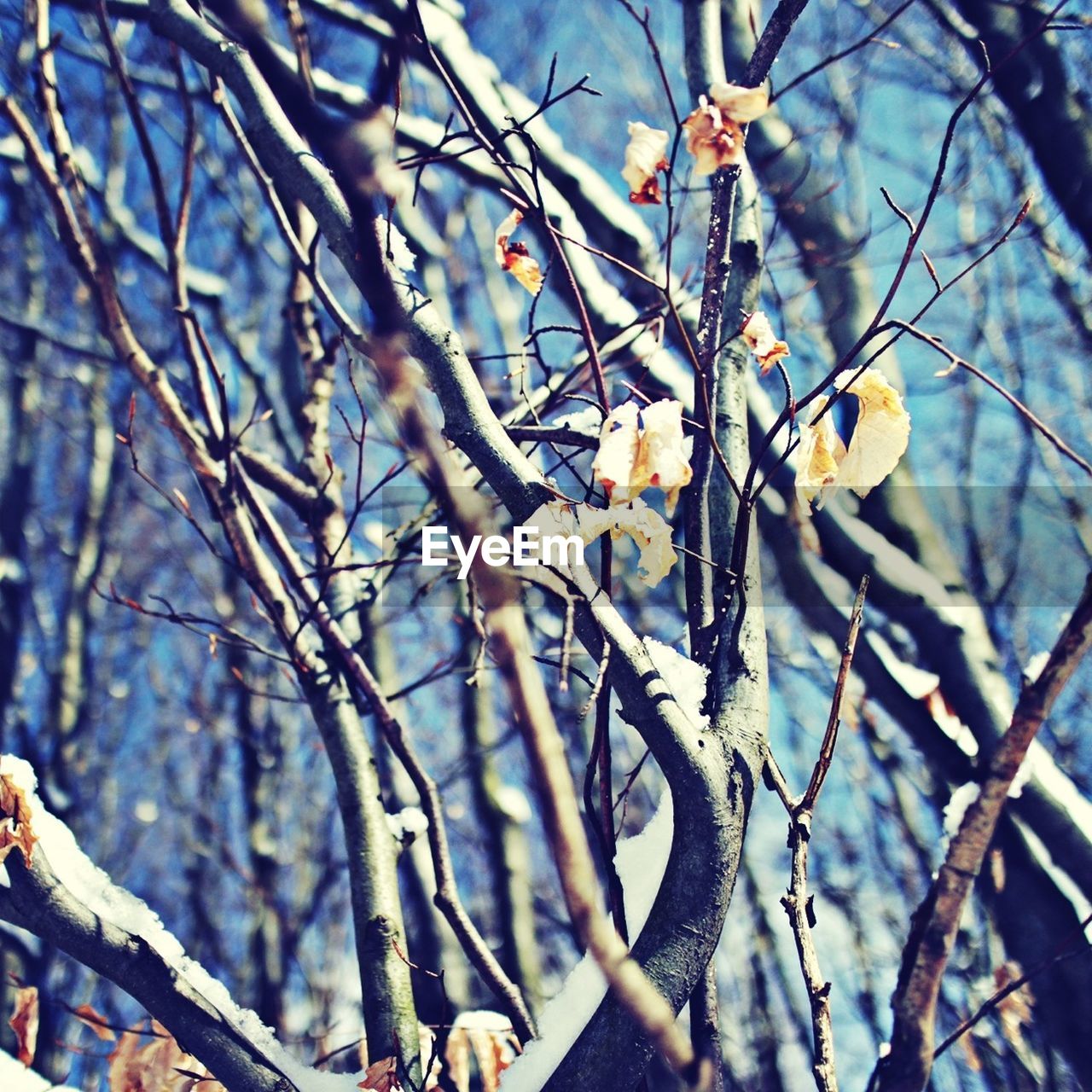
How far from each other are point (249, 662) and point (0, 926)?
2193 mm

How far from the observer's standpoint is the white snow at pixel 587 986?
1.06m

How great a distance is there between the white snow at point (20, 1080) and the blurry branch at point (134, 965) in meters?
0.33

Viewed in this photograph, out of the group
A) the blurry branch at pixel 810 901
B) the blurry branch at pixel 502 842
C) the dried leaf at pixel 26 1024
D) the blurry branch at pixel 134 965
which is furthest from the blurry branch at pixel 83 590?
the blurry branch at pixel 810 901

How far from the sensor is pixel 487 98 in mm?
2127

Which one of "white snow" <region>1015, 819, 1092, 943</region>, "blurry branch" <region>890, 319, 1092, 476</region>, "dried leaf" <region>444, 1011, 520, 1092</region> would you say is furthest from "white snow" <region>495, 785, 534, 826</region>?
"blurry branch" <region>890, 319, 1092, 476</region>

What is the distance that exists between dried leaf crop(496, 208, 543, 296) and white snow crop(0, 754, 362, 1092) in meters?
1.07

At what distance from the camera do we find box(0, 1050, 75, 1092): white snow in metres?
1.29

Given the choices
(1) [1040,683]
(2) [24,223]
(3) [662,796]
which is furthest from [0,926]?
(2) [24,223]

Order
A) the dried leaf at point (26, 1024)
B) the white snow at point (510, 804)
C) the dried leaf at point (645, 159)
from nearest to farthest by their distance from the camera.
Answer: the dried leaf at point (645, 159)
the dried leaf at point (26, 1024)
the white snow at point (510, 804)

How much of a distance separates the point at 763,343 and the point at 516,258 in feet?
1.40

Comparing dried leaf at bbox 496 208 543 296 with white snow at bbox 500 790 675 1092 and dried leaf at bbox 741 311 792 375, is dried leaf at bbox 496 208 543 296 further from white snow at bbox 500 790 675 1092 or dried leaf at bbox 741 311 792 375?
white snow at bbox 500 790 675 1092

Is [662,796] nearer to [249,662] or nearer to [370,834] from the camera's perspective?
[370,834]

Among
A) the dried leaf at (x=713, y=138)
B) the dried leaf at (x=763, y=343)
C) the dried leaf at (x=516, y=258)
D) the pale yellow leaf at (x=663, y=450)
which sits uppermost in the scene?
the dried leaf at (x=516, y=258)

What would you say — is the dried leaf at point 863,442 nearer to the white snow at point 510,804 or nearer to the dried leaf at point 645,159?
the dried leaf at point 645,159
